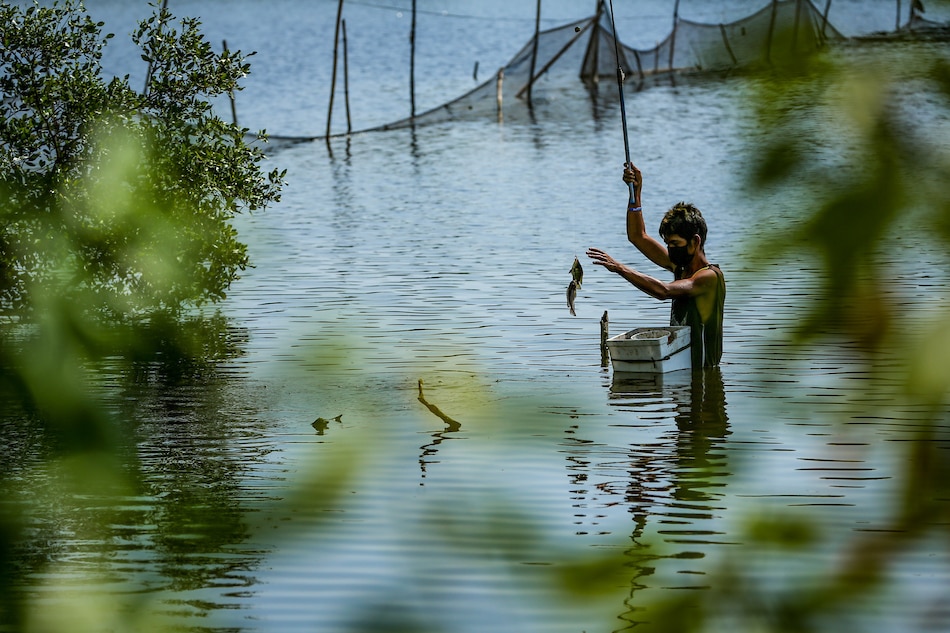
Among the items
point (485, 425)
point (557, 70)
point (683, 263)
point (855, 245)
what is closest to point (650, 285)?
point (683, 263)

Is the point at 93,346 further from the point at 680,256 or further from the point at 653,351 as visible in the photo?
the point at 653,351

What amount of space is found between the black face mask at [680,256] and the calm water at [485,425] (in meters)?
0.42

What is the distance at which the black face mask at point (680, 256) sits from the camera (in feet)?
31.8

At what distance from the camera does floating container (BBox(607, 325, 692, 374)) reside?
33.5 ft

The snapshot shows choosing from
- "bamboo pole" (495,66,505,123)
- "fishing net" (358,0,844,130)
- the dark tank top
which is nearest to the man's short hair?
the dark tank top

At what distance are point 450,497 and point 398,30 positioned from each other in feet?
311

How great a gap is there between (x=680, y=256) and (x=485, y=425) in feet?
24.4

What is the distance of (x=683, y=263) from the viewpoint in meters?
9.73

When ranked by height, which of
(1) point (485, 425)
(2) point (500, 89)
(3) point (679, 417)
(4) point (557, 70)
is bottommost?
(3) point (679, 417)

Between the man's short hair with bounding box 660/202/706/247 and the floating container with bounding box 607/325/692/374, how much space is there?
806 mm

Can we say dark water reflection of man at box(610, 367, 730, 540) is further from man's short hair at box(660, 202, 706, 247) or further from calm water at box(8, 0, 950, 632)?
man's short hair at box(660, 202, 706, 247)

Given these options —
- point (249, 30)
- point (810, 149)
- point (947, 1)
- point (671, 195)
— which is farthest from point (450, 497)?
point (249, 30)

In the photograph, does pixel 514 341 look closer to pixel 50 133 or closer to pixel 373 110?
pixel 50 133

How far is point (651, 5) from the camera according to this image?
105m
